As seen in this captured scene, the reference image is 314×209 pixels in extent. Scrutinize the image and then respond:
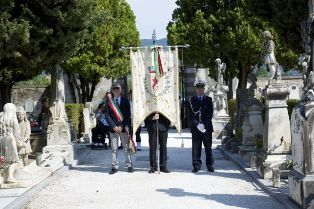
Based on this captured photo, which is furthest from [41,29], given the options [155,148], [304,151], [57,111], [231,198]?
[304,151]

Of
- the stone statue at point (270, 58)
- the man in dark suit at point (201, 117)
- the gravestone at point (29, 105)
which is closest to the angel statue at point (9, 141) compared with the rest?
the man in dark suit at point (201, 117)

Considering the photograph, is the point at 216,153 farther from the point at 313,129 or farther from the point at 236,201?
the point at 313,129

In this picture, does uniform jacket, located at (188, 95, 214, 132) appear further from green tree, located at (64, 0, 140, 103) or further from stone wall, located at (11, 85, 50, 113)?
stone wall, located at (11, 85, 50, 113)

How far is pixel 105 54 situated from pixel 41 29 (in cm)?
1992

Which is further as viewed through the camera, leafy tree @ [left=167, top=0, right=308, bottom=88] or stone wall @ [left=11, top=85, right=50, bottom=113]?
stone wall @ [left=11, top=85, right=50, bottom=113]

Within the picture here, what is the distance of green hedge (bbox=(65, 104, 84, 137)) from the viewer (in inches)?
859

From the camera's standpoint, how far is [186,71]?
4053cm

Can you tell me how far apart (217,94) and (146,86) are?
42.1 feet

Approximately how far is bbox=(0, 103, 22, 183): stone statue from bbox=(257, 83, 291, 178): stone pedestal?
4.81 m

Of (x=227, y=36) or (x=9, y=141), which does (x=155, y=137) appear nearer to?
(x=9, y=141)

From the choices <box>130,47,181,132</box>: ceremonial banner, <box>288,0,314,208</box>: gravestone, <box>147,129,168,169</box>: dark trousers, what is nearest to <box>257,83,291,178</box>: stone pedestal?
<box>147,129,168,169</box>: dark trousers

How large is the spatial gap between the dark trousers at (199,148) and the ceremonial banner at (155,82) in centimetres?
58

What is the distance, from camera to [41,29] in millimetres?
14898

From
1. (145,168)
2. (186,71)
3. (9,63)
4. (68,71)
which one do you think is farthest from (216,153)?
(186,71)
